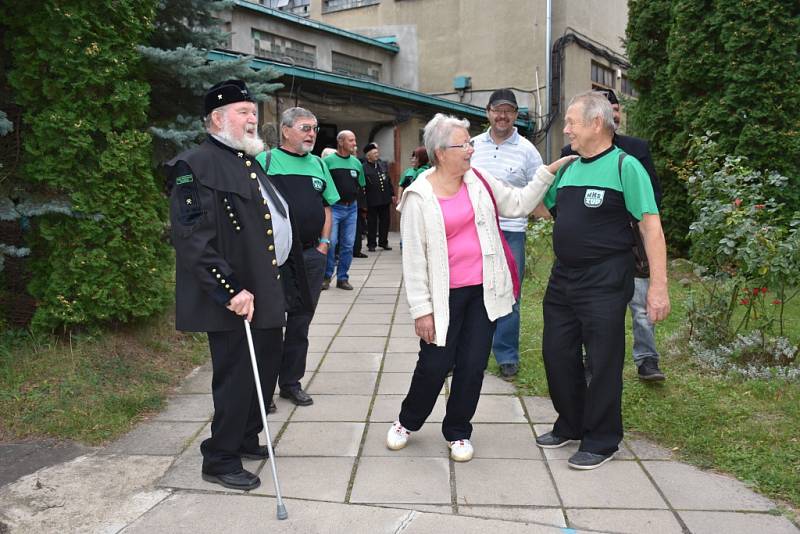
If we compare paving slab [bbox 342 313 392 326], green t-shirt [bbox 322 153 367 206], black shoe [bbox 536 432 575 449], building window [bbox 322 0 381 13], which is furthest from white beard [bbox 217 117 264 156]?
building window [bbox 322 0 381 13]

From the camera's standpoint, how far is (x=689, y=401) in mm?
4426

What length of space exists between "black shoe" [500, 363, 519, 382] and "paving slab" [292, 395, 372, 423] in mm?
1027

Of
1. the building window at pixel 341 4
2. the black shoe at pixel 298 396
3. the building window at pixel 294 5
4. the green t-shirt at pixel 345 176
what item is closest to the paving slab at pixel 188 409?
the black shoe at pixel 298 396

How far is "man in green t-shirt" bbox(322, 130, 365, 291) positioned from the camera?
28.7 feet

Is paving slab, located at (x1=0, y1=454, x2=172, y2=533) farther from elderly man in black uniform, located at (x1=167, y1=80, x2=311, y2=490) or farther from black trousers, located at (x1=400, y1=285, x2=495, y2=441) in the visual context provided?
black trousers, located at (x1=400, y1=285, x2=495, y2=441)

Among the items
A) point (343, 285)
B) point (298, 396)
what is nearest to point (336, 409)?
point (298, 396)

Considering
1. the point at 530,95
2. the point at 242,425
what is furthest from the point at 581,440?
the point at 530,95

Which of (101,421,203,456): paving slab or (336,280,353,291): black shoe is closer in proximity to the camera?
(101,421,203,456): paving slab

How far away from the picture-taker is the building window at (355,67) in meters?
16.8

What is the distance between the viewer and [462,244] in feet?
11.7

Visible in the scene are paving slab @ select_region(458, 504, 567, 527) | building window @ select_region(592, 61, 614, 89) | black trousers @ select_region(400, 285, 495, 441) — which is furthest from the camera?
building window @ select_region(592, 61, 614, 89)

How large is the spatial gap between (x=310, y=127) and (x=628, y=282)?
213 centimetres

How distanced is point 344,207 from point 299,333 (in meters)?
4.45

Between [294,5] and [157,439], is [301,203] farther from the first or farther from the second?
[294,5]
